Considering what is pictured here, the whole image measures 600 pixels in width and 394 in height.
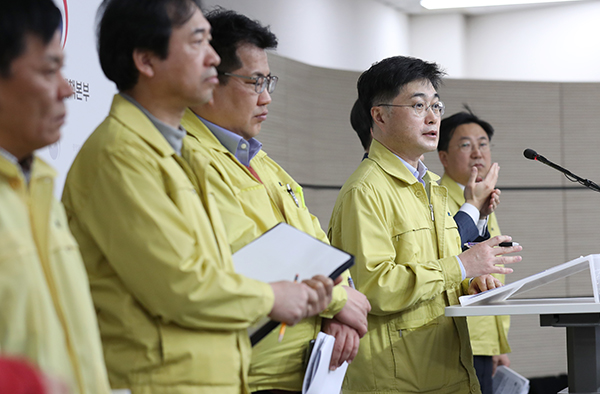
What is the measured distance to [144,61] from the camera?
54.4 inches

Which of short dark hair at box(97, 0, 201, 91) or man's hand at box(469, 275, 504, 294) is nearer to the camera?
short dark hair at box(97, 0, 201, 91)

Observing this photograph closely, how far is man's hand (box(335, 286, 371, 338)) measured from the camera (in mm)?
1734

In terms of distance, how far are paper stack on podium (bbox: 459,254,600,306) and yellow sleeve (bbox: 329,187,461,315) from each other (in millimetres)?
139

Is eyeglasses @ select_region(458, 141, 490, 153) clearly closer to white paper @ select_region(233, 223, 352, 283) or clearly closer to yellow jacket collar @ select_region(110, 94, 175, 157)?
white paper @ select_region(233, 223, 352, 283)

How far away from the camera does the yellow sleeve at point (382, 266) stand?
215 centimetres

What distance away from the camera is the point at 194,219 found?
1299 millimetres

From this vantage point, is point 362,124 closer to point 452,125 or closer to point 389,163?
point 389,163

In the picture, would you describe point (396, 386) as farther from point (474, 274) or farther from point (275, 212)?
point (275, 212)

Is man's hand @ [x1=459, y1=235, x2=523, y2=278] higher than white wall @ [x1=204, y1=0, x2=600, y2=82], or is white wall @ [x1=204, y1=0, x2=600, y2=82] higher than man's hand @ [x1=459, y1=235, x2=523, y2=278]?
white wall @ [x1=204, y1=0, x2=600, y2=82]

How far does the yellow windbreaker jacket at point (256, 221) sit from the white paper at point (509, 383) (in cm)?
105

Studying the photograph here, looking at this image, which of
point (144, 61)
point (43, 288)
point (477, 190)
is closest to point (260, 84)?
point (144, 61)

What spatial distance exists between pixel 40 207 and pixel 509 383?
6.75ft

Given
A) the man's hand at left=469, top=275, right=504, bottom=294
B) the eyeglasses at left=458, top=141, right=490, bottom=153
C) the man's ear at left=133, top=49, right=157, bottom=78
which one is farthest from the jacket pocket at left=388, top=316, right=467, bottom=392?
the eyeglasses at left=458, top=141, right=490, bottom=153

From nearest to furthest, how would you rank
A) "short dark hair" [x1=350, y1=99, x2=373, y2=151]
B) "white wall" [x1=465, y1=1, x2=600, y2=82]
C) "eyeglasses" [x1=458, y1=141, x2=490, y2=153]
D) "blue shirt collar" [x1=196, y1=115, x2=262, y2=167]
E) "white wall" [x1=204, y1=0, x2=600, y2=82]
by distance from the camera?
"blue shirt collar" [x1=196, y1=115, x2=262, y2=167] < "short dark hair" [x1=350, y1=99, x2=373, y2=151] < "eyeglasses" [x1=458, y1=141, x2=490, y2=153] < "white wall" [x1=204, y1=0, x2=600, y2=82] < "white wall" [x1=465, y1=1, x2=600, y2=82]
